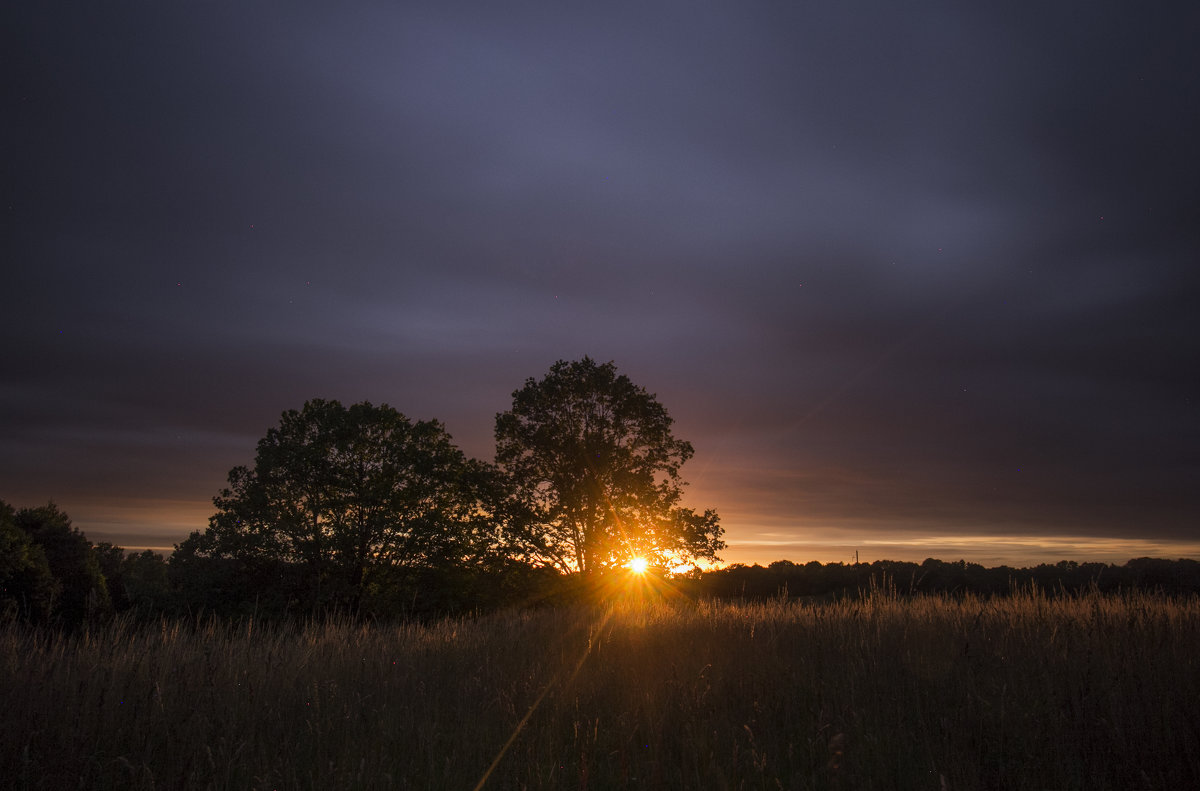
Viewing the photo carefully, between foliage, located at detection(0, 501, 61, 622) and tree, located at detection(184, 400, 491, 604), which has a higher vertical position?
tree, located at detection(184, 400, 491, 604)

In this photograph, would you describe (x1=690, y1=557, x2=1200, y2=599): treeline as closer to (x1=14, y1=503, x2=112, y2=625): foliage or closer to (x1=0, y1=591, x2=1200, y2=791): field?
(x1=0, y1=591, x2=1200, y2=791): field

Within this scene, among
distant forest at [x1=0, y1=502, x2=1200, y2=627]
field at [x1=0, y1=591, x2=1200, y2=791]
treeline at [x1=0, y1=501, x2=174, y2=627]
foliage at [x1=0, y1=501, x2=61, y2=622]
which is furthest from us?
foliage at [x1=0, y1=501, x2=61, y2=622]

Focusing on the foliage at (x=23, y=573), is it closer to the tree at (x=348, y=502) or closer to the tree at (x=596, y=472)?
the tree at (x=348, y=502)

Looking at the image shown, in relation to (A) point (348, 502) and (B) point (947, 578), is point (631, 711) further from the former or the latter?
(B) point (947, 578)

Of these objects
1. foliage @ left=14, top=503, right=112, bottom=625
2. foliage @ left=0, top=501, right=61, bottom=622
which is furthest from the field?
Result: foliage @ left=14, top=503, right=112, bottom=625

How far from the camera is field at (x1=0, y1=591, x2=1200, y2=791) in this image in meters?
4.89

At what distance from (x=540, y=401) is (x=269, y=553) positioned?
12.1 m

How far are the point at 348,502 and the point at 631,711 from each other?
73.7 feet

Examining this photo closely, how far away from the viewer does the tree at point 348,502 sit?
81.8 ft

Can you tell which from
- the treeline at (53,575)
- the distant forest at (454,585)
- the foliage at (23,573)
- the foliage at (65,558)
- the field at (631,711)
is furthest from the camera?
the foliage at (65,558)

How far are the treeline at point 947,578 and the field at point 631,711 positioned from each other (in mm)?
12684

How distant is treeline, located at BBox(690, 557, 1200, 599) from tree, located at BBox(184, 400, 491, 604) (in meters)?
11.0

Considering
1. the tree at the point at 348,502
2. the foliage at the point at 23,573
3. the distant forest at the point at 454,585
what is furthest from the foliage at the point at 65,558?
the tree at the point at 348,502

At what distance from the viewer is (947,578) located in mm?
29531
